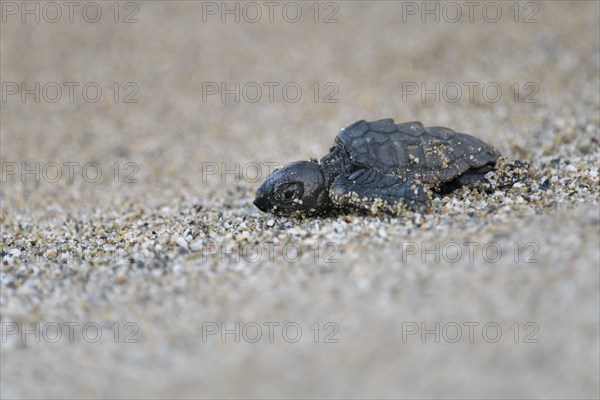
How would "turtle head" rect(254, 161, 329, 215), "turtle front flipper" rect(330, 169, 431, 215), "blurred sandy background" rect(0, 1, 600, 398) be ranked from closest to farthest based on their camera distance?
"blurred sandy background" rect(0, 1, 600, 398) < "turtle front flipper" rect(330, 169, 431, 215) < "turtle head" rect(254, 161, 329, 215)

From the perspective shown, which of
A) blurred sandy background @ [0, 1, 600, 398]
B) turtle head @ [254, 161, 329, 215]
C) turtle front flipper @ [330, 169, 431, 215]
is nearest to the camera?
blurred sandy background @ [0, 1, 600, 398]

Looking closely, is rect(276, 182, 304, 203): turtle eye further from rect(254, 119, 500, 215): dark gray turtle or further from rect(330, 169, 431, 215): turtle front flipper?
rect(330, 169, 431, 215): turtle front flipper

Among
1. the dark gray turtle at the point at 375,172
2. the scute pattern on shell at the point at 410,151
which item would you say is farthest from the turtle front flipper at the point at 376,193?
the scute pattern on shell at the point at 410,151

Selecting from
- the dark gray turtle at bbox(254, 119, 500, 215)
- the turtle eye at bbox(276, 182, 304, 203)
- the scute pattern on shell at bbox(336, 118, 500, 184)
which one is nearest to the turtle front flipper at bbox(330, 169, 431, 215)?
the dark gray turtle at bbox(254, 119, 500, 215)

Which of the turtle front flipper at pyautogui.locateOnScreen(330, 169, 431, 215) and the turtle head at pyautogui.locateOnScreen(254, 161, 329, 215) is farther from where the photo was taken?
the turtle head at pyautogui.locateOnScreen(254, 161, 329, 215)

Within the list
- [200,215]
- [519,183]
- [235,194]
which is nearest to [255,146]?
[235,194]

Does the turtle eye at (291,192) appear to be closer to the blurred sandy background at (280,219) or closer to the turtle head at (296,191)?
the turtle head at (296,191)

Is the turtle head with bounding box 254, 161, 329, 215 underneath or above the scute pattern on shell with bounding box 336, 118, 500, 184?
underneath
